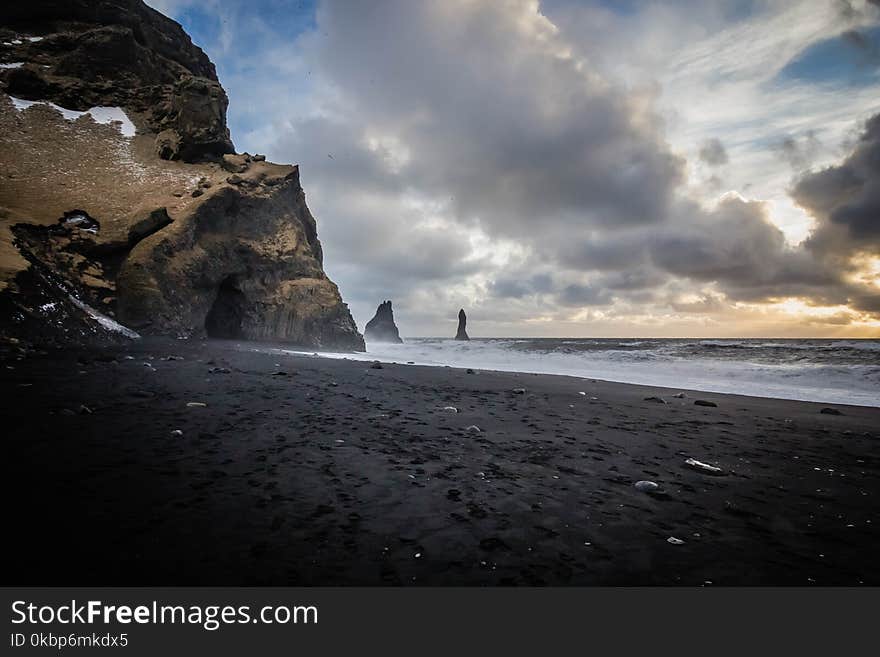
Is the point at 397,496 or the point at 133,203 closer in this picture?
the point at 397,496

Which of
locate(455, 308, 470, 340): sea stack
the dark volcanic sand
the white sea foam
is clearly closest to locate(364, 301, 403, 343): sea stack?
locate(455, 308, 470, 340): sea stack

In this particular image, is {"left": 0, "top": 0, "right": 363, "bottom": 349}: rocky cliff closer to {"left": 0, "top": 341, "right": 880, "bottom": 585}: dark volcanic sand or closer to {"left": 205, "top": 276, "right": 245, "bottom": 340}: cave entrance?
{"left": 205, "top": 276, "right": 245, "bottom": 340}: cave entrance

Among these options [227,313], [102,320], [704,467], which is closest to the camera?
[704,467]

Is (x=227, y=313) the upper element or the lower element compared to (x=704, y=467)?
upper

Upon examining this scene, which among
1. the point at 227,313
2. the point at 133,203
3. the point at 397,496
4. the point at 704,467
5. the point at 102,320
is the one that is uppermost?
the point at 133,203

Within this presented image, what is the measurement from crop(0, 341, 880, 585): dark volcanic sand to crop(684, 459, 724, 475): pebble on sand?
0.14 m

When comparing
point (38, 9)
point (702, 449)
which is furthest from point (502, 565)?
point (38, 9)

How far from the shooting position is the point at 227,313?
82.8 ft

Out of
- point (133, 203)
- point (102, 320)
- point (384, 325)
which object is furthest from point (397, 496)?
point (384, 325)

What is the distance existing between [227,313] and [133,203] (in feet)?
27.3

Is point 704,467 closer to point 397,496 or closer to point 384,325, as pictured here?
point 397,496

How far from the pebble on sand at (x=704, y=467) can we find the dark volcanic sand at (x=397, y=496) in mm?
139

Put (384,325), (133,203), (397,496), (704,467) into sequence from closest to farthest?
1. (397,496)
2. (704,467)
3. (133,203)
4. (384,325)

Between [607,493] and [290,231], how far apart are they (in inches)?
1159
